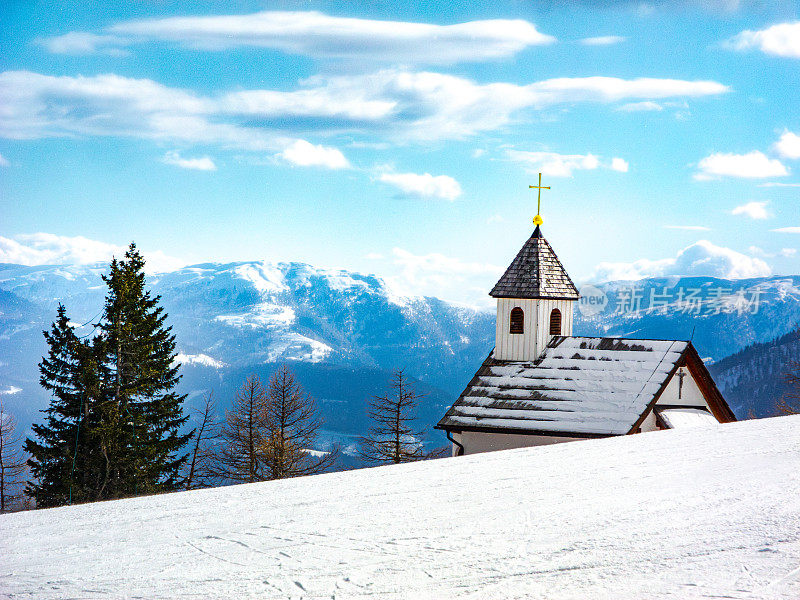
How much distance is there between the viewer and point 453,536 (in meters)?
6.64

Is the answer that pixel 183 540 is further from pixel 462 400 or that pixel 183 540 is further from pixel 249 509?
pixel 462 400

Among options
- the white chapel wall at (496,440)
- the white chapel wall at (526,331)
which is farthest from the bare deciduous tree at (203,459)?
the white chapel wall at (526,331)

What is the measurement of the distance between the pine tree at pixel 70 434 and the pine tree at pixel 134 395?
729 millimetres

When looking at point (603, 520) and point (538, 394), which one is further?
point (538, 394)

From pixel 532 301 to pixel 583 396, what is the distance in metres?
6.35

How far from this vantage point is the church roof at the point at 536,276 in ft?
94.3

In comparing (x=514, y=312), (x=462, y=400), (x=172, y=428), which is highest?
(x=514, y=312)

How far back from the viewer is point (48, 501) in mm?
30766

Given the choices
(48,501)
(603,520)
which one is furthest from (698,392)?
(48,501)

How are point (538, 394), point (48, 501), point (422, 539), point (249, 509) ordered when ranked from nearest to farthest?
point (422, 539)
point (249, 509)
point (538, 394)
point (48, 501)

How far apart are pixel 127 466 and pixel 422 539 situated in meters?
27.9

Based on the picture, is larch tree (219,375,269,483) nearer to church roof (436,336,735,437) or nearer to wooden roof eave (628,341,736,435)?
church roof (436,336,735,437)

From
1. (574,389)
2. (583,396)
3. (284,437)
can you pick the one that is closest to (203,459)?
(284,437)

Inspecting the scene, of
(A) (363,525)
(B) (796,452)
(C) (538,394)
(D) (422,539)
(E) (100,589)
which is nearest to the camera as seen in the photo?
(E) (100,589)
